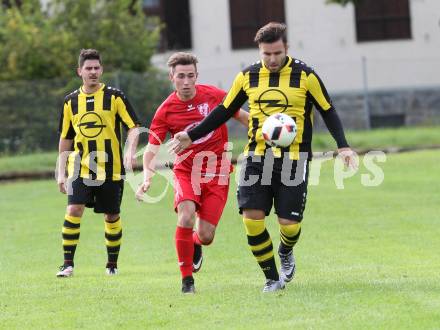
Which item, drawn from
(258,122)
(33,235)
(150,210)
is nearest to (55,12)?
(150,210)

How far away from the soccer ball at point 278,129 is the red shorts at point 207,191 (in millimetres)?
1388

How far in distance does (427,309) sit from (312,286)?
182 centimetres

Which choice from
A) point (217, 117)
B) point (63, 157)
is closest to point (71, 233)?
point (63, 157)

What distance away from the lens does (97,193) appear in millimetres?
12711

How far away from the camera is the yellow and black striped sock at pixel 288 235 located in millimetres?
10211

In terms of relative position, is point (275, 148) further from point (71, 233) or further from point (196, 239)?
point (71, 233)

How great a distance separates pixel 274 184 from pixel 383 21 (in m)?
32.4

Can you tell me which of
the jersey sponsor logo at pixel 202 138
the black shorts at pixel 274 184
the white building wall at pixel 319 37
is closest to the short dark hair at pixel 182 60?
the jersey sponsor logo at pixel 202 138

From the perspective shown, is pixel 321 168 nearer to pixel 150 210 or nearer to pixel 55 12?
pixel 150 210

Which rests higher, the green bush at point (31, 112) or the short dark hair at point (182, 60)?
the short dark hair at point (182, 60)

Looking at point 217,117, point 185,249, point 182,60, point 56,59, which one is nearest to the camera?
point 217,117

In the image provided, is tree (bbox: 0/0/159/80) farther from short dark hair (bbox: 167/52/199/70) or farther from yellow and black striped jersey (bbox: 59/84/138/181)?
short dark hair (bbox: 167/52/199/70)

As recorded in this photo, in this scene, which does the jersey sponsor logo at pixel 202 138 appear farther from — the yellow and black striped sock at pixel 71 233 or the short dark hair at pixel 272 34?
the yellow and black striped sock at pixel 71 233

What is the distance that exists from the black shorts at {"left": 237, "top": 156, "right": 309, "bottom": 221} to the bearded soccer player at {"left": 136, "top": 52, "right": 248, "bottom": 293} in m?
0.82
